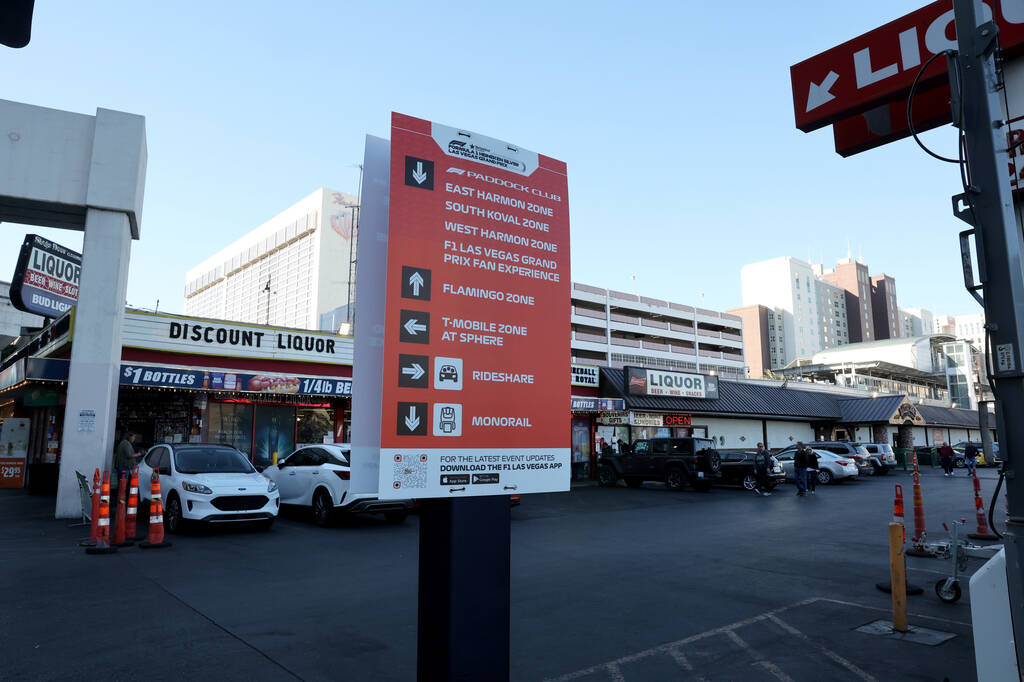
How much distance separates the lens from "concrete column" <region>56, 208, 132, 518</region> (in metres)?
14.2

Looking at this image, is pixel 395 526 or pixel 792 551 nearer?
pixel 792 551

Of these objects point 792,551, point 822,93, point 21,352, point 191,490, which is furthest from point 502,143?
point 21,352

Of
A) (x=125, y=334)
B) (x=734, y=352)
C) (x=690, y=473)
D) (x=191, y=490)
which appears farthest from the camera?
(x=734, y=352)

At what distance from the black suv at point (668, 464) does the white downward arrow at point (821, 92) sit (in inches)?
729

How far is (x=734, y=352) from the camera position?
103 meters

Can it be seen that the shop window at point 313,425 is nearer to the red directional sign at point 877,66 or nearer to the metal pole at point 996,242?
the red directional sign at point 877,66

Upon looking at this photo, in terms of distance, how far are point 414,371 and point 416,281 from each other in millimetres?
472

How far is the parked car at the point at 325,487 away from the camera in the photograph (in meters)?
12.9

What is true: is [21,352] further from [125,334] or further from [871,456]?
[871,456]

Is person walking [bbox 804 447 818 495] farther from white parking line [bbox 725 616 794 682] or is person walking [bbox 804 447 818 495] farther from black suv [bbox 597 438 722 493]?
white parking line [bbox 725 616 794 682]

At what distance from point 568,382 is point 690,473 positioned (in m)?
21.0

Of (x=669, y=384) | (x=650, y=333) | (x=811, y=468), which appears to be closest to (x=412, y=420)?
(x=811, y=468)

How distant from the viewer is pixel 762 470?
23125mm

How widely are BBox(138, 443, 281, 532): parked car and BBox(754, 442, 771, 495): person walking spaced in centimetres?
1713
